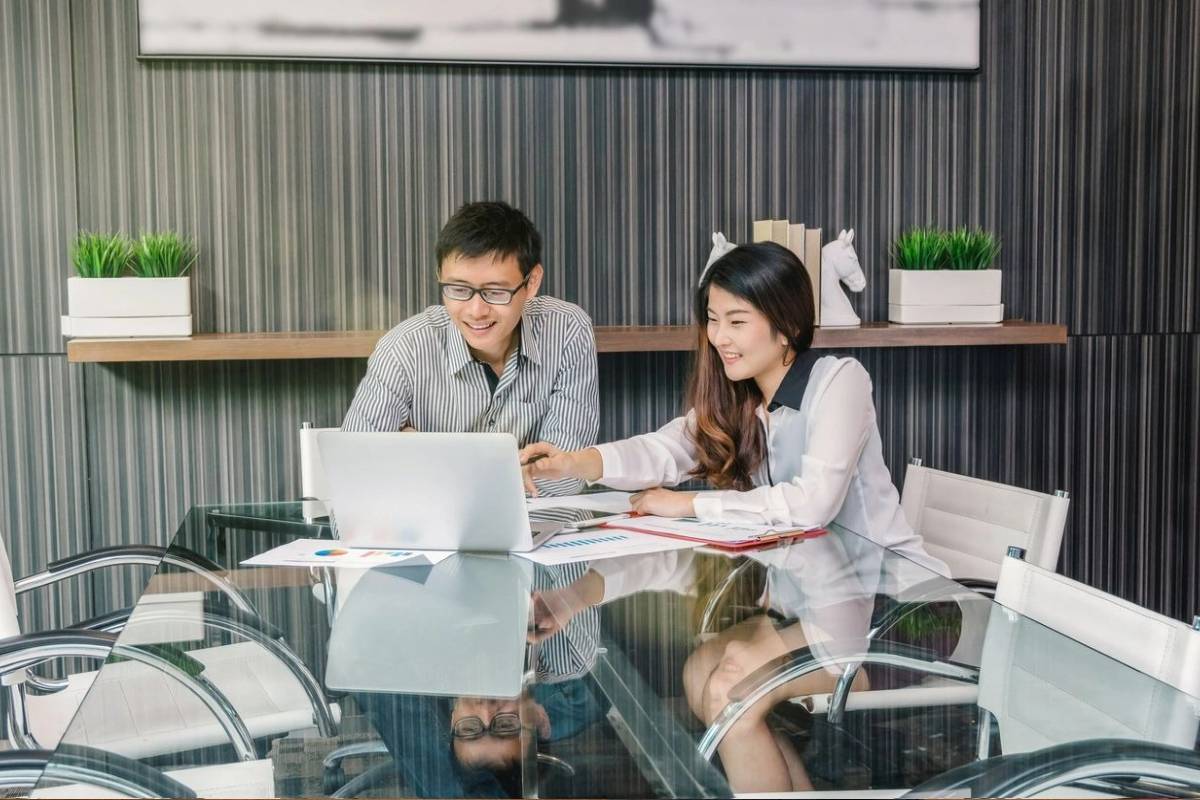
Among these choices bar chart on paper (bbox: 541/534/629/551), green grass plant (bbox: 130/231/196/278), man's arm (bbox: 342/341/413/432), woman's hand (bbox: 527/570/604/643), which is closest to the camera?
woman's hand (bbox: 527/570/604/643)

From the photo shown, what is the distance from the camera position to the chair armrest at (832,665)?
4.61ft

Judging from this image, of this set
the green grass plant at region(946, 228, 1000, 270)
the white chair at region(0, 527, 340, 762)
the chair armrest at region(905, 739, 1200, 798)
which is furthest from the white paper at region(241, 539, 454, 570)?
the green grass plant at region(946, 228, 1000, 270)

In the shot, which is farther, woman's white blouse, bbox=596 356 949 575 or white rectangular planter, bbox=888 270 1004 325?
white rectangular planter, bbox=888 270 1004 325

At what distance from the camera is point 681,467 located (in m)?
2.76

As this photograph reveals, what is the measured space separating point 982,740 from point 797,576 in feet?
→ 2.26

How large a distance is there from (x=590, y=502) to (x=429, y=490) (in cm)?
64

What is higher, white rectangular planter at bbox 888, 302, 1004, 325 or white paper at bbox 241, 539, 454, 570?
white rectangular planter at bbox 888, 302, 1004, 325

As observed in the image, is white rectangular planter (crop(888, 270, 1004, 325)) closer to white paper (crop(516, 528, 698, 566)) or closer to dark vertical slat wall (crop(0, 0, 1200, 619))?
dark vertical slat wall (crop(0, 0, 1200, 619))

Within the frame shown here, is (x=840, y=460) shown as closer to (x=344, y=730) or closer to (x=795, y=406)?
(x=795, y=406)

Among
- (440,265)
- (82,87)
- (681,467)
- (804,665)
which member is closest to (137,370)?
(82,87)

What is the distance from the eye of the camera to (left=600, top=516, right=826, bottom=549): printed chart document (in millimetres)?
2221

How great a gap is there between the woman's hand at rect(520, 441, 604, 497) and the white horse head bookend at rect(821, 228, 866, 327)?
44.8 inches

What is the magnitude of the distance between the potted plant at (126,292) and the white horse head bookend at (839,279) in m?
1.77

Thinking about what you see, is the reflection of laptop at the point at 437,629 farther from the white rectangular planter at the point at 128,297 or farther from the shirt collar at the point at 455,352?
the white rectangular planter at the point at 128,297
